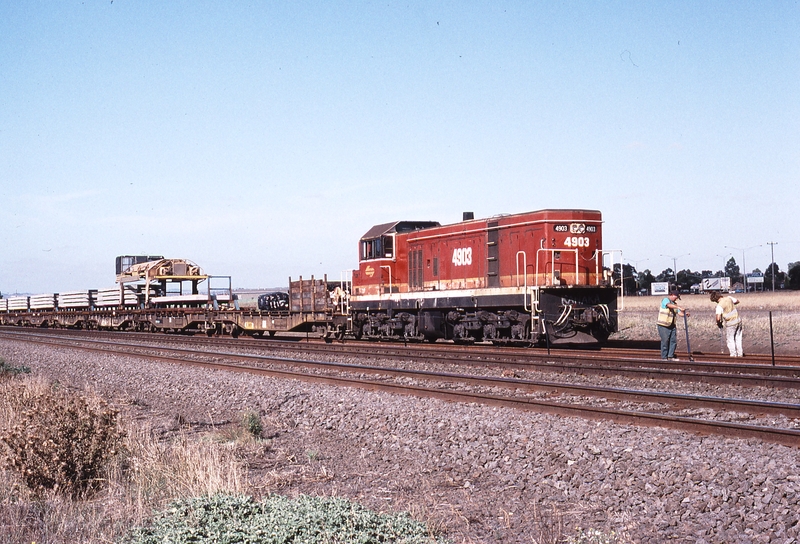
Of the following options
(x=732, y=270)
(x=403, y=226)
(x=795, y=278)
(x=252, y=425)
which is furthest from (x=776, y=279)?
(x=252, y=425)

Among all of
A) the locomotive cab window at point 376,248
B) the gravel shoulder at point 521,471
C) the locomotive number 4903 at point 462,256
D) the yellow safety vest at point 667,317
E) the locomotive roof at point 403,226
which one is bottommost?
the gravel shoulder at point 521,471

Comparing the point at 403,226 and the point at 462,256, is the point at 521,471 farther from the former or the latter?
the point at 403,226

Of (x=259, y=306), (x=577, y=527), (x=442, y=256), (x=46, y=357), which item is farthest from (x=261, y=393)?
(x=259, y=306)

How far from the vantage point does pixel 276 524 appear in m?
4.84

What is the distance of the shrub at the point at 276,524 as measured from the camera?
15.3ft

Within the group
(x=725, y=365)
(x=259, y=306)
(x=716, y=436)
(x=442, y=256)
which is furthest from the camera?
(x=259, y=306)

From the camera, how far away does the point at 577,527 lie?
17.2ft

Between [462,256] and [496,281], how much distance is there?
1.52m

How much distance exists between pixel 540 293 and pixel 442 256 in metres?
4.29

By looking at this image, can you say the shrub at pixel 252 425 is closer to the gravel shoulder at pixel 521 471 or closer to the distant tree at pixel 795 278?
the gravel shoulder at pixel 521 471

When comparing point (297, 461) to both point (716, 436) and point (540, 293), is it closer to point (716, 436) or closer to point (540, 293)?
point (716, 436)

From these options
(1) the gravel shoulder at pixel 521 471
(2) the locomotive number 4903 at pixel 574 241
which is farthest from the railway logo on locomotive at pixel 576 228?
(1) the gravel shoulder at pixel 521 471

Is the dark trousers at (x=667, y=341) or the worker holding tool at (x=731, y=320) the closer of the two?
the dark trousers at (x=667, y=341)

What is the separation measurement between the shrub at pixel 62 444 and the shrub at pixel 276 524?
179 cm
